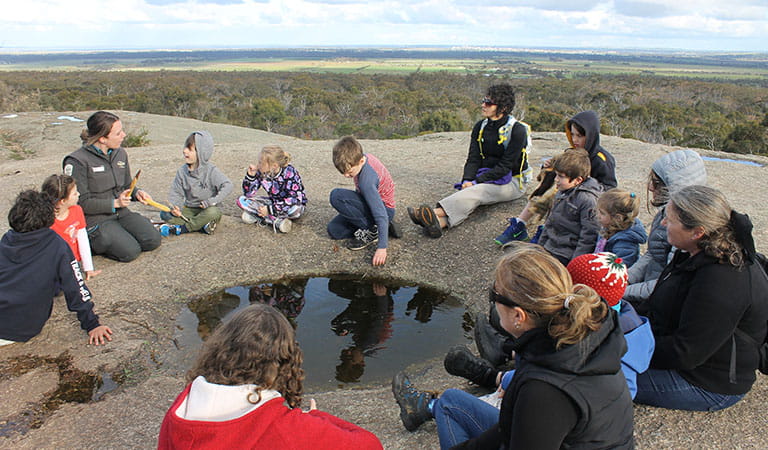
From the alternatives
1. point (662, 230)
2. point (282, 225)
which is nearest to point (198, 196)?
point (282, 225)

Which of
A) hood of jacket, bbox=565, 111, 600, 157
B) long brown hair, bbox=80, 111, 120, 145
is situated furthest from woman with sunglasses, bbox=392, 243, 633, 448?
long brown hair, bbox=80, 111, 120, 145

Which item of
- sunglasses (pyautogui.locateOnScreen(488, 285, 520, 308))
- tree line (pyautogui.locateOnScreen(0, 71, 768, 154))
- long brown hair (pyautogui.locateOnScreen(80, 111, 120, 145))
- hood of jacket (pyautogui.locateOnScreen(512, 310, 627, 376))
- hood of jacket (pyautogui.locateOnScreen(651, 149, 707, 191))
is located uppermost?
long brown hair (pyautogui.locateOnScreen(80, 111, 120, 145))

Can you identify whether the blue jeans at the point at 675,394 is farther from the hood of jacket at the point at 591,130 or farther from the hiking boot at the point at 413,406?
the hood of jacket at the point at 591,130

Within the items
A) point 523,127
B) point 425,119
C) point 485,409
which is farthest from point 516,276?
point 425,119

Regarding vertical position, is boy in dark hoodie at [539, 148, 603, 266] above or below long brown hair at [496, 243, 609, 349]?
below

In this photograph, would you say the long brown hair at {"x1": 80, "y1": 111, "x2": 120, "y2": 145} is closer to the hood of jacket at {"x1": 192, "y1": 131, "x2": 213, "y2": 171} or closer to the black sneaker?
the hood of jacket at {"x1": 192, "y1": 131, "x2": 213, "y2": 171}

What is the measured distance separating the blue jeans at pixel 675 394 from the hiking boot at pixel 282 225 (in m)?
3.58

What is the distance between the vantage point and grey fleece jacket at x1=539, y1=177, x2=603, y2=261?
3.68 m

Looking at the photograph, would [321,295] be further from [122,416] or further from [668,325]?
[668,325]

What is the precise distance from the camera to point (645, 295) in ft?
9.52


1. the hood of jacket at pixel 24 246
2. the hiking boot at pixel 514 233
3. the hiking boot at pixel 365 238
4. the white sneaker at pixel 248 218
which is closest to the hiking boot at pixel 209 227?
the white sneaker at pixel 248 218

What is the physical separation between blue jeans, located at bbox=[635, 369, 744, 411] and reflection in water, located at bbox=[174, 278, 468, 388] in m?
1.39

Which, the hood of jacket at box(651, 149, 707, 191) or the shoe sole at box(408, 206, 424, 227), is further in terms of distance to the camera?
the shoe sole at box(408, 206, 424, 227)

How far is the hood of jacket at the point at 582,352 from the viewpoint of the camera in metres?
1.49
